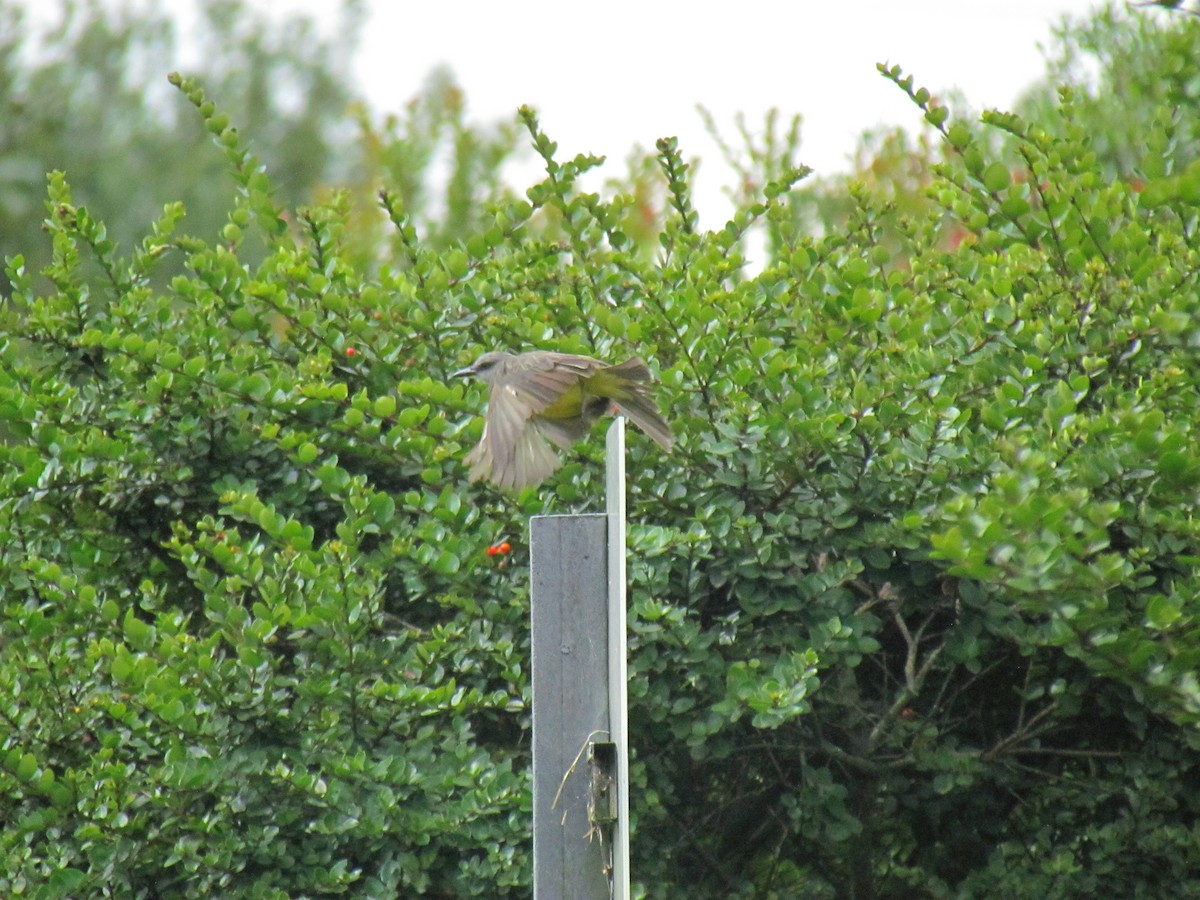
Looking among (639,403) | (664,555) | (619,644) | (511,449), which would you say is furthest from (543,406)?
(619,644)

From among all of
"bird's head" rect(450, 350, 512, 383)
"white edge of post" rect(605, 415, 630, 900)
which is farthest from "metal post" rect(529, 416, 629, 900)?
"bird's head" rect(450, 350, 512, 383)

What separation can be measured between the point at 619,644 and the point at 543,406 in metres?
1.14

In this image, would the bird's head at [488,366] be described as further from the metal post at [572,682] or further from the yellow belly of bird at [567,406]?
the metal post at [572,682]

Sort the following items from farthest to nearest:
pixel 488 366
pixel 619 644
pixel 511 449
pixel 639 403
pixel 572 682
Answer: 1. pixel 488 366
2. pixel 639 403
3. pixel 511 449
4. pixel 572 682
5. pixel 619 644

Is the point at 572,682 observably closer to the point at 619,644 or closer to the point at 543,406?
the point at 619,644

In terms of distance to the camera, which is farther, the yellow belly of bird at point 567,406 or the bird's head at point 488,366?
the bird's head at point 488,366

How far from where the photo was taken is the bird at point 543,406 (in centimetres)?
290

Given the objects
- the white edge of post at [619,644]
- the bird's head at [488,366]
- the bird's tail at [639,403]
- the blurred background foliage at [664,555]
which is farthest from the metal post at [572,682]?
the bird's head at [488,366]

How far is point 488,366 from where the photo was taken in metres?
3.26

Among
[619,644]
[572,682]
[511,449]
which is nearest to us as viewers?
[619,644]

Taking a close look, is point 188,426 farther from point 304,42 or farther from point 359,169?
point 304,42

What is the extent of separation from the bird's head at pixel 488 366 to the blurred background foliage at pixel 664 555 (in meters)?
0.06

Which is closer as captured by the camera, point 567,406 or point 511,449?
point 511,449

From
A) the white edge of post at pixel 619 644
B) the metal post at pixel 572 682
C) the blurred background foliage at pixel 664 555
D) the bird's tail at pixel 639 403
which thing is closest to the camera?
the white edge of post at pixel 619 644
